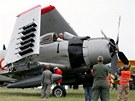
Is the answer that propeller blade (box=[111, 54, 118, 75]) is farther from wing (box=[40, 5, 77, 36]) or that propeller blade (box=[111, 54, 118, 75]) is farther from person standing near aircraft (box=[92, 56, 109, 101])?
person standing near aircraft (box=[92, 56, 109, 101])

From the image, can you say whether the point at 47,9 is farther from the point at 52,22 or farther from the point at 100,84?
the point at 100,84

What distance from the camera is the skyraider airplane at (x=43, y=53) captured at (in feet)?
53.9

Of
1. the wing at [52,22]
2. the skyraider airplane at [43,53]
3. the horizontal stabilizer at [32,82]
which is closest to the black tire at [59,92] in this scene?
the skyraider airplane at [43,53]

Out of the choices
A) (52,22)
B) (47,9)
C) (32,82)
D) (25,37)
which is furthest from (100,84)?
(52,22)

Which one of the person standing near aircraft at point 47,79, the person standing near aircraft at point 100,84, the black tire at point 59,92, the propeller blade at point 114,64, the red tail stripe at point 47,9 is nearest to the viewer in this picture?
the person standing near aircraft at point 100,84

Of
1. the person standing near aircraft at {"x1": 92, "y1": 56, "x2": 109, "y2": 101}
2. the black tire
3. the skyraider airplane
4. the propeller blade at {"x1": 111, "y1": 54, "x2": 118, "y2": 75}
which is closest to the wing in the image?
the skyraider airplane

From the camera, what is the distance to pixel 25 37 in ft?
55.7

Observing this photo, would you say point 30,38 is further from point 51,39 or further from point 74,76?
point 74,76

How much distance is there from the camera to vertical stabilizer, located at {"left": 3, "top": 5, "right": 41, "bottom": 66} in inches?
649

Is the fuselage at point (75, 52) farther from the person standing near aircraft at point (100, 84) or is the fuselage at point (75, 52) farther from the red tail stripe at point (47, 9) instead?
the person standing near aircraft at point (100, 84)

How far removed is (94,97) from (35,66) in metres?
7.19

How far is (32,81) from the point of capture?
16.8m

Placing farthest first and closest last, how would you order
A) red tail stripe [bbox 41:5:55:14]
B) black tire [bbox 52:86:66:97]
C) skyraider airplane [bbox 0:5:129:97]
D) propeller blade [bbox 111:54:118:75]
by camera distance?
red tail stripe [bbox 41:5:55:14] → propeller blade [bbox 111:54:118:75] → black tire [bbox 52:86:66:97] → skyraider airplane [bbox 0:5:129:97]

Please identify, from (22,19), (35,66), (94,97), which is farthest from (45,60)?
(94,97)
